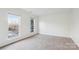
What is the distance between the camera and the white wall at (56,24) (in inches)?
85.5

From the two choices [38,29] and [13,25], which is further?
[38,29]

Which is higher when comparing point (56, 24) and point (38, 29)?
point (56, 24)

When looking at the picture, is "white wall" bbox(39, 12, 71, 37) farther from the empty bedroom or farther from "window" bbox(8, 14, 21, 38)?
"window" bbox(8, 14, 21, 38)

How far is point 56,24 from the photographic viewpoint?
90.5 inches

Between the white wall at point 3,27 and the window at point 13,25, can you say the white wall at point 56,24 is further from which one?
the white wall at point 3,27

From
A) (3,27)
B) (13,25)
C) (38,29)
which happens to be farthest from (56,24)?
→ (3,27)

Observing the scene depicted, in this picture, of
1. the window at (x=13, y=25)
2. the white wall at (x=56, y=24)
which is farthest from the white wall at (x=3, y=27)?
the white wall at (x=56, y=24)

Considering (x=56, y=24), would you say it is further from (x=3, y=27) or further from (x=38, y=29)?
(x=3, y=27)

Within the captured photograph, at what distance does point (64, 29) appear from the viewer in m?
2.20

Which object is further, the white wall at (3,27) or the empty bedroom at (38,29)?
the white wall at (3,27)

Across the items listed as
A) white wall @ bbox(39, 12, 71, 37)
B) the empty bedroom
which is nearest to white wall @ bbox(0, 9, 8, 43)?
the empty bedroom
